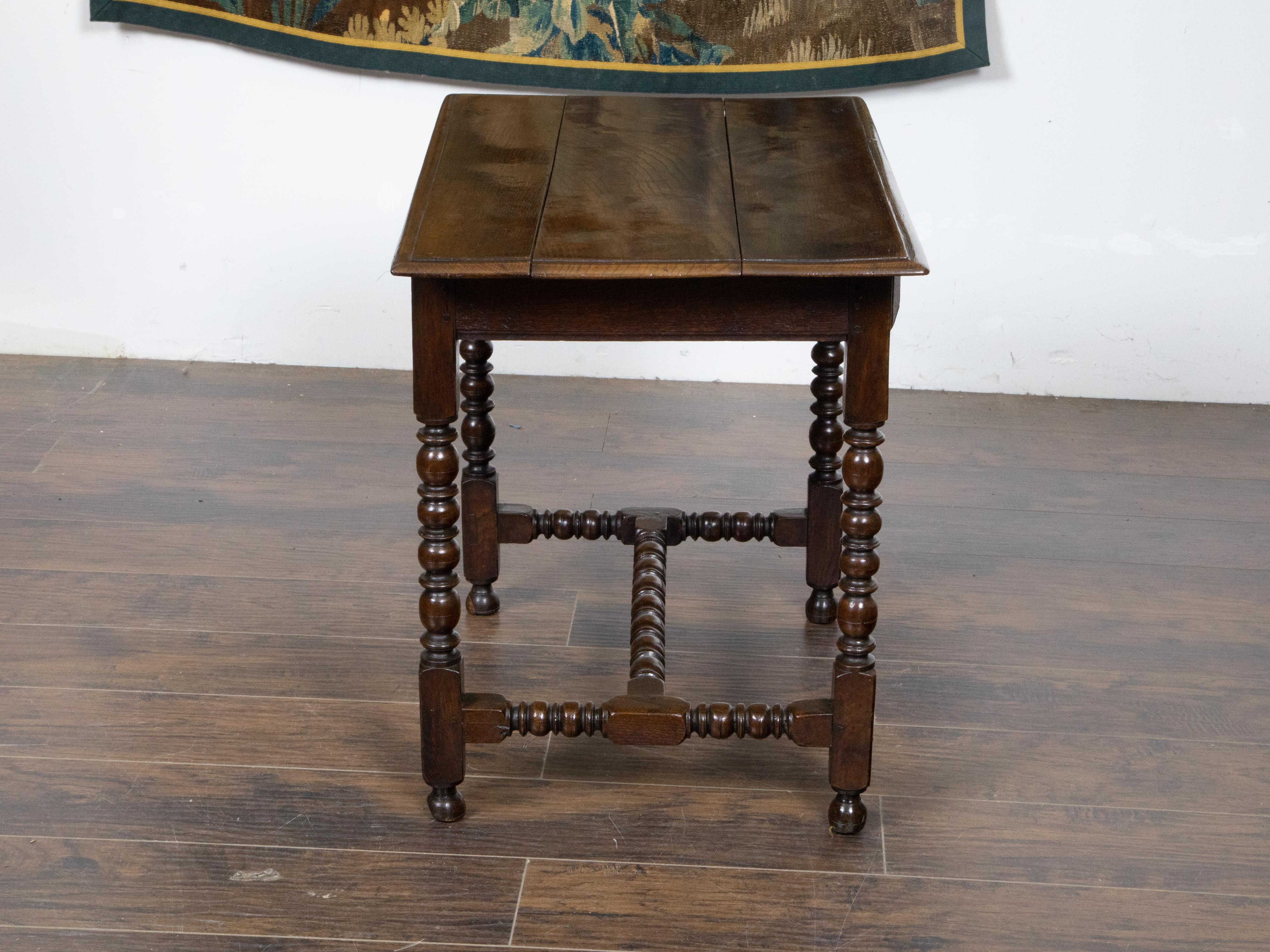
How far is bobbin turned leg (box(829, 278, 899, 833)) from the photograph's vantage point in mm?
1433

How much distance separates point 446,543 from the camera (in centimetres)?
155

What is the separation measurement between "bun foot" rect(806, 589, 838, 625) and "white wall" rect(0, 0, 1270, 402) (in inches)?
46.7

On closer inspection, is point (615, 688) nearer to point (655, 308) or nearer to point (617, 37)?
point (655, 308)

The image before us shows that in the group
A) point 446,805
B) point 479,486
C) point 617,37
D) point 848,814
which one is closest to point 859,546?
point 848,814

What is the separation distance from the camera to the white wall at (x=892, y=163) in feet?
9.75

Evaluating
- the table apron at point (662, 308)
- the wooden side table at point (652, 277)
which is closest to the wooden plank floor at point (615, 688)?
the wooden side table at point (652, 277)

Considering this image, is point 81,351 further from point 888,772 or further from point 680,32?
point 888,772

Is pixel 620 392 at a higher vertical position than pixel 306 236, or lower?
lower

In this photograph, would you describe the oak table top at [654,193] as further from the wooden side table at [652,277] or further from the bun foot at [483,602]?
the bun foot at [483,602]

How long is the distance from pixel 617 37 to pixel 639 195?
1566mm

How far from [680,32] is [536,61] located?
0.34m

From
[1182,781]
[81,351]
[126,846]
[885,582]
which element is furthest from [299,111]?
[1182,781]

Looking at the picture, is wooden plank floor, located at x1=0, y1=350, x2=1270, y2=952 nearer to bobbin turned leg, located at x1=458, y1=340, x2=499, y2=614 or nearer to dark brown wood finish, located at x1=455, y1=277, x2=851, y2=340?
bobbin turned leg, located at x1=458, y1=340, x2=499, y2=614

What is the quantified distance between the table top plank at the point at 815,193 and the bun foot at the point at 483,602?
0.86 m
